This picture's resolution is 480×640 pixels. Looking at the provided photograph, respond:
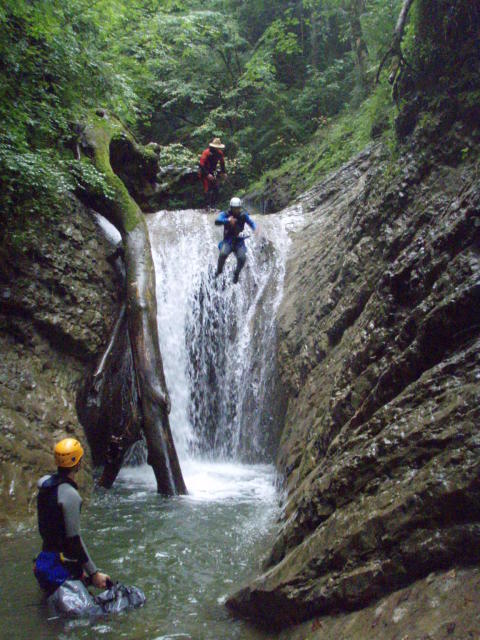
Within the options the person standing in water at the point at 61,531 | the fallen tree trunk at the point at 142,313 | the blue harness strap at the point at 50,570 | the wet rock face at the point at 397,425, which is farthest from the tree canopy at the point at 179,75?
the blue harness strap at the point at 50,570

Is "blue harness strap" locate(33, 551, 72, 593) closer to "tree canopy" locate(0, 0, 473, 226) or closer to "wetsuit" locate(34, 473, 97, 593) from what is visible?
"wetsuit" locate(34, 473, 97, 593)

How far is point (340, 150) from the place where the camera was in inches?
540

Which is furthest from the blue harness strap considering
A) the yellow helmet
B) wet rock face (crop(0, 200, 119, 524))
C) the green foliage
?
the green foliage

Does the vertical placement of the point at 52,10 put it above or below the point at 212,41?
below

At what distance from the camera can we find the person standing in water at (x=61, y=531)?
11.2 ft

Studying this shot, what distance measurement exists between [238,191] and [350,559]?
16197 millimetres

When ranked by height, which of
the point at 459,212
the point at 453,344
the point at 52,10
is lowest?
the point at 453,344

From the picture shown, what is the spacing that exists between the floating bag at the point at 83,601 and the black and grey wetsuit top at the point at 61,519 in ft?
0.54

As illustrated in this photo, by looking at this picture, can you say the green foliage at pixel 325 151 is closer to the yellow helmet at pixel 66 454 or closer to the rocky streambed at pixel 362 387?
the rocky streambed at pixel 362 387

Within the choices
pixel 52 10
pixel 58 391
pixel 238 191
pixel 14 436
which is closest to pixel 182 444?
pixel 58 391

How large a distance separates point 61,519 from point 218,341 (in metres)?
6.64

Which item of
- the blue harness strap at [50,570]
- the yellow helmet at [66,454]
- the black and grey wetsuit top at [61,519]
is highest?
the yellow helmet at [66,454]

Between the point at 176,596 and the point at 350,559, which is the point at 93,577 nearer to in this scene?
the point at 176,596

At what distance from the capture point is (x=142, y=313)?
7816mm
